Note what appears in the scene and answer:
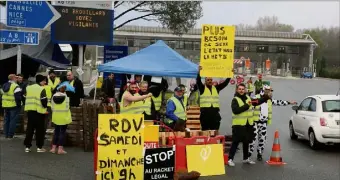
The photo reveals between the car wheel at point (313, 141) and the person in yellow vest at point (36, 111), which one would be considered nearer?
the person in yellow vest at point (36, 111)

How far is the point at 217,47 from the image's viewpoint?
10.6 m

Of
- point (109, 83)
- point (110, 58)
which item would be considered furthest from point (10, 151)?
point (110, 58)

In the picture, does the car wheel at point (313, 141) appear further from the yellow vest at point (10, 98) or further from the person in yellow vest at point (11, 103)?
the yellow vest at point (10, 98)

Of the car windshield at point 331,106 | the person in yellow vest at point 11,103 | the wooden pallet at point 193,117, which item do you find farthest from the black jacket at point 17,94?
the car windshield at point 331,106

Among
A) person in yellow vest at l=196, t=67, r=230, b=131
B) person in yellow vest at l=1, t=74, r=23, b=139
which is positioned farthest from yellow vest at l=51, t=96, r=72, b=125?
person in yellow vest at l=196, t=67, r=230, b=131

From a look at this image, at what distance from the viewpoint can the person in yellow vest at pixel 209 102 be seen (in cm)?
1085

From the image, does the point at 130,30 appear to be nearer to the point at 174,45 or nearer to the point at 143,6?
the point at 174,45

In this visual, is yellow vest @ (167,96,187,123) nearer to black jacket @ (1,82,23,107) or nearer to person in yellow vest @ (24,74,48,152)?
person in yellow vest @ (24,74,48,152)

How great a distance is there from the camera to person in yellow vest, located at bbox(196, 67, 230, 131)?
10852mm

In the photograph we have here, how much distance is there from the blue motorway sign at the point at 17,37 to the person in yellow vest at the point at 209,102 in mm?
4030

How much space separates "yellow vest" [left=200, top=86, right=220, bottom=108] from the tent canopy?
0.71 metres

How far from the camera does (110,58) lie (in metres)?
19.6

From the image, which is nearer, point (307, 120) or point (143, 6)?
point (307, 120)

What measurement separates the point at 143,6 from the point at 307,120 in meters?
15.5
